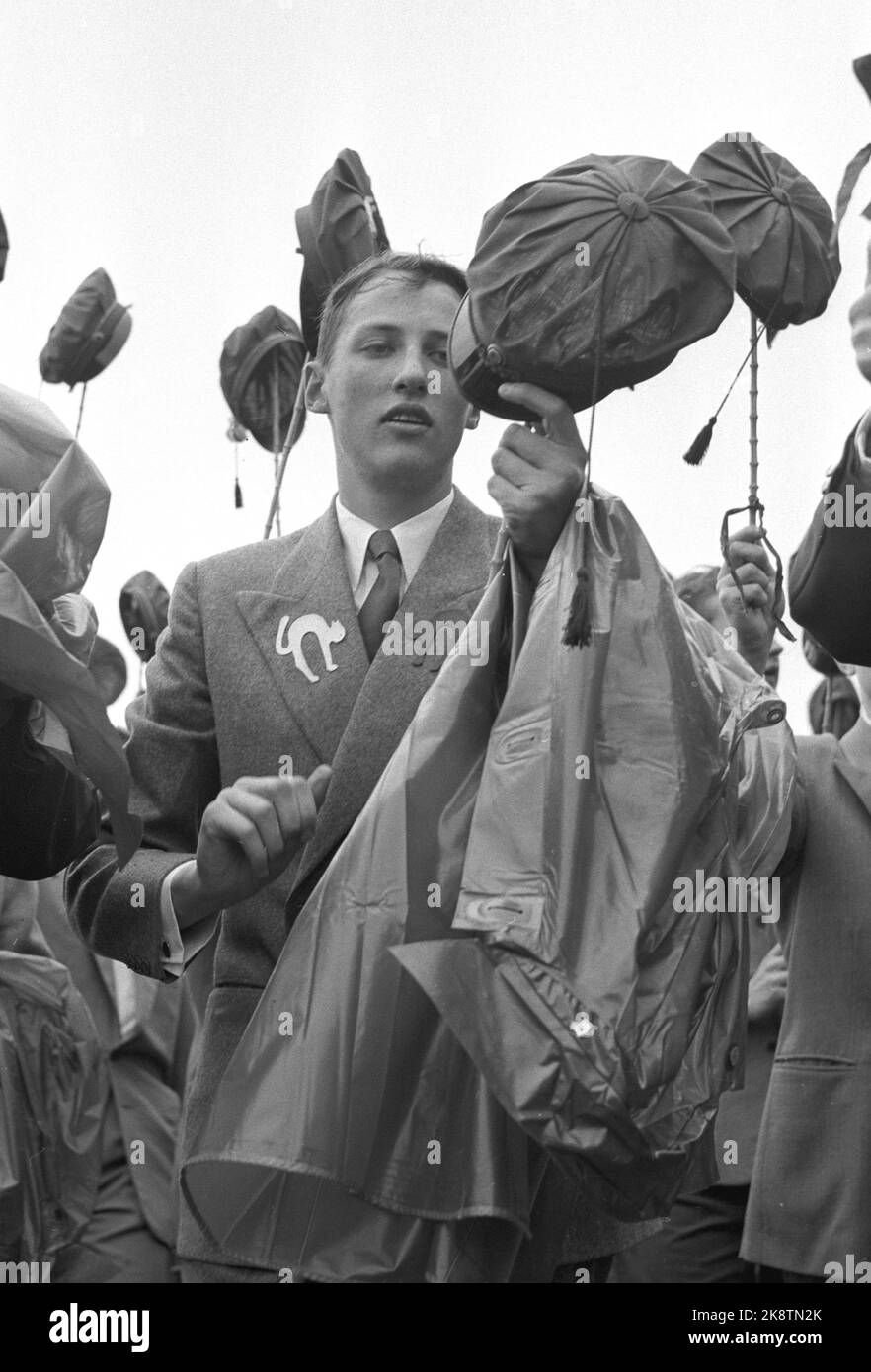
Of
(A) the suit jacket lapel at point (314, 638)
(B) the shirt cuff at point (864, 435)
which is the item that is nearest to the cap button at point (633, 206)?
(B) the shirt cuff at point (864, 435)

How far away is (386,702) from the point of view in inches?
126

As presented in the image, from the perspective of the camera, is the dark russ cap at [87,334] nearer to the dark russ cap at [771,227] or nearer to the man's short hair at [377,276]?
the man's short hair at [377,276]

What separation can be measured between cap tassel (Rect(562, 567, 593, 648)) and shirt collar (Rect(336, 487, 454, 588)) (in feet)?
1.84

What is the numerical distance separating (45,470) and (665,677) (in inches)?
37.2

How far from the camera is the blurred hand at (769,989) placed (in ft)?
15.0

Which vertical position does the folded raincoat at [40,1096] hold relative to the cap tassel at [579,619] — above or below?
below

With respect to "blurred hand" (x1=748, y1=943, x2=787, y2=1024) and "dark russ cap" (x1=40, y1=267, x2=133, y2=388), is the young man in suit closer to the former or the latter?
"dark russ cap" (x1=40, y1=267, x2=133, y2=388)

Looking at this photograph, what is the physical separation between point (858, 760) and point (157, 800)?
4.61 feet

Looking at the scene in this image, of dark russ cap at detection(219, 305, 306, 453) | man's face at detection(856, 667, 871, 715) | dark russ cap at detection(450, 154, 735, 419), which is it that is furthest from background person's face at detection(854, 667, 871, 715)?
dark russ cap at detection(219, 305, 306, 453)

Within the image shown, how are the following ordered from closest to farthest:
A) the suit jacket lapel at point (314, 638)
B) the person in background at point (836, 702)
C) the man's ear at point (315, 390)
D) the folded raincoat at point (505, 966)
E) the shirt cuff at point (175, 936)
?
the folded raincoat at point (505, 966)
the shirt cuff at point (175, 936)
the suit jacket lapel at point (314, 638)
the man's ear at point (315, 390)
the person in background at point (836, 702)

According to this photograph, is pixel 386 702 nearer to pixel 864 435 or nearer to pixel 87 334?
pixel 864 435

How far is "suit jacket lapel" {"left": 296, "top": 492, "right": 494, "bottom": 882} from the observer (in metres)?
3.17

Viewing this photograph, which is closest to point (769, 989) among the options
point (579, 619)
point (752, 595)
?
point (752, 595)
